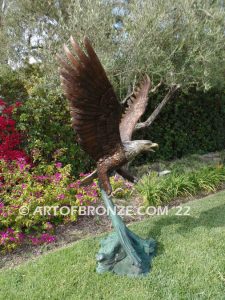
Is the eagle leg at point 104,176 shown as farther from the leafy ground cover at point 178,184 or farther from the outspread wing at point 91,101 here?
→ the leafy ground cover at point 178,184

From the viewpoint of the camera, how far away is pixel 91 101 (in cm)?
278

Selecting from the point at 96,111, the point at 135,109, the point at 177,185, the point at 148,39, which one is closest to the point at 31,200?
the point at 135,109

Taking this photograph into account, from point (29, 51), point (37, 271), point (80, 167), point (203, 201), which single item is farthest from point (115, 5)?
point (37, 271)

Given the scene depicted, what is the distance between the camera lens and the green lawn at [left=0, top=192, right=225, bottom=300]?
118 inches

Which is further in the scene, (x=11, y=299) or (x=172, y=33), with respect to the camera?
(x=172, y=33)

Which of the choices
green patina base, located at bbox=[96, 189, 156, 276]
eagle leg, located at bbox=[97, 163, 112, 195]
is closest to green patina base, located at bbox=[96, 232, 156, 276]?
green patina base, located at bbox=[96, 189, 156, 276]

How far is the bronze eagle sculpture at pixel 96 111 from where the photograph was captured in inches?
101

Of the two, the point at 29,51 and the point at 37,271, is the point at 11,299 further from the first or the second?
the point at 29,51

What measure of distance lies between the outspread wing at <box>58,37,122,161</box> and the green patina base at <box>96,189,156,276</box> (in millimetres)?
694

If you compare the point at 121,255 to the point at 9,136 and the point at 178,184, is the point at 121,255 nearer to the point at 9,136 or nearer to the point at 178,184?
the point at 178,184

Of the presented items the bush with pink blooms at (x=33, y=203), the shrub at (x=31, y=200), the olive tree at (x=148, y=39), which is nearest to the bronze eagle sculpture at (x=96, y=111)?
the bush with pink blooms at (x=33, y=203)

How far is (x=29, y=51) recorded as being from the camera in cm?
713

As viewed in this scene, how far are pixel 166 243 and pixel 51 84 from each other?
12.6ft

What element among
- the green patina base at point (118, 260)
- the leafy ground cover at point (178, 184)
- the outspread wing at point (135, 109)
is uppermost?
the outspread wing at point (135, 109)
